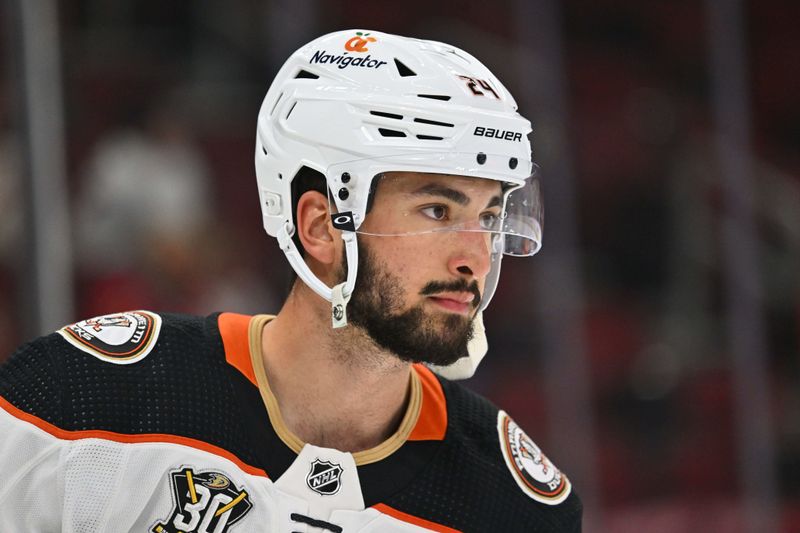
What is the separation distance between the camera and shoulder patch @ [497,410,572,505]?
→ 193 cm

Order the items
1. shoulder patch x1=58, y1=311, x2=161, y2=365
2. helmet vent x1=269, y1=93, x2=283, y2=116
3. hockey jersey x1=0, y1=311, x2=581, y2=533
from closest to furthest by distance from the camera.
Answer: hockey jersey x1=0, y1=311, x2=581, y2=533 → shoulder patch x1=58, y1=311, x2=161, y2=365 → helmet vent x1=269, y1=93, x2=283, y2=116

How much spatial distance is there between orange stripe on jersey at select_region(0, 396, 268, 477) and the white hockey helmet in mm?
261

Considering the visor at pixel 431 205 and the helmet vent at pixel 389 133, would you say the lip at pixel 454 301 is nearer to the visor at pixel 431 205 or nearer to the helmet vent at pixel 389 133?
the visor at pixel 431 205

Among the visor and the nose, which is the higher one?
the visor

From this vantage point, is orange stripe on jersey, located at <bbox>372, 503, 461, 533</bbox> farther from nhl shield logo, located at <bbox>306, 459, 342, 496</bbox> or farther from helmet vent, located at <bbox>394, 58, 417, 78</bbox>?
helmet vent, located at <bbox>394, 58, 417, 78</bbox>

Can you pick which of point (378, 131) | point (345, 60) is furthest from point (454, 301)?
point (345, 60)

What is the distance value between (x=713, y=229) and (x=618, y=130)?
2.13 ft

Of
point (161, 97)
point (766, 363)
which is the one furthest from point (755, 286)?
point (161, 97)

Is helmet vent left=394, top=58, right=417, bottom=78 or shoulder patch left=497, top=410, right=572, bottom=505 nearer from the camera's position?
helmet vent left=394, top=58, right=417, bottom=78

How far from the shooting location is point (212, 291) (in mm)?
4211

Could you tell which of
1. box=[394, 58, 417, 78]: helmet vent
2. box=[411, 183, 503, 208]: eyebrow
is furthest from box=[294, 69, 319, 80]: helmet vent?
box=[411, 183, 503, 208]: eyebrow

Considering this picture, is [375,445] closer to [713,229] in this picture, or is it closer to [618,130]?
[713,229]

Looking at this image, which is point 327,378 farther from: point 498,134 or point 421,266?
point 498,134

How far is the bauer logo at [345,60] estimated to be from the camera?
5.99 feet
